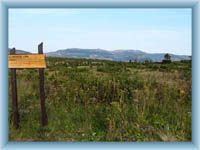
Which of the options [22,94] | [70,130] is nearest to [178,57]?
[70,130]

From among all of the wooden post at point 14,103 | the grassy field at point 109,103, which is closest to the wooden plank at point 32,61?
the wooden post at point 14,103

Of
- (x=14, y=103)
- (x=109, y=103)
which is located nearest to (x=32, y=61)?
(x=14, y=103)

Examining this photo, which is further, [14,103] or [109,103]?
[109,103]

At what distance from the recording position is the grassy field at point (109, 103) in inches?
231

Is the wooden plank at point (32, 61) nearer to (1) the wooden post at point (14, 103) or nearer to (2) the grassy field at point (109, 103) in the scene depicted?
(1) the wooden post at point (14, 103)

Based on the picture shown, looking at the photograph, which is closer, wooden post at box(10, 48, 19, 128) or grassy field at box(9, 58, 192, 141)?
grassy field at box(9, 58, 192, 141)

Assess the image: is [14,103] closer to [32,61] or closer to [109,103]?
[32,61]

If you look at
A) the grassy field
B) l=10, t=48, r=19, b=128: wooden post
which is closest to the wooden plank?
l=10, t=48, r=19, b=128: wooden post

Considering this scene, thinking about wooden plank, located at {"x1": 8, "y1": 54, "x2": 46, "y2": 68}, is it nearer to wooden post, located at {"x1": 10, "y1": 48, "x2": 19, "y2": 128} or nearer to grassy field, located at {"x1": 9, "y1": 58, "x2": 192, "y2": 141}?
wooden post, located at {"x1": 10, "y1": 48, "x2": 19, "y2": 128}

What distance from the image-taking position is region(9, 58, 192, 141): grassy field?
5.86m

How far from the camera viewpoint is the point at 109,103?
6566 millimetres

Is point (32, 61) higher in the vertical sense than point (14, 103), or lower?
higher

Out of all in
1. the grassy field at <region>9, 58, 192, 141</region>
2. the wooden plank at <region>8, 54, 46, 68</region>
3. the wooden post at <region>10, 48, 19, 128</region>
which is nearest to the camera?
the wooden plank at <region>8, 54, 46, 68</region>
